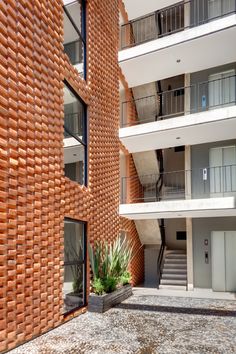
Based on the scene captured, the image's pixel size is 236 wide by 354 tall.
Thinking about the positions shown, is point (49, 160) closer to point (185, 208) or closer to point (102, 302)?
point (102, 302)

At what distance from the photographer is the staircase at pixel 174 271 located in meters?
12.4

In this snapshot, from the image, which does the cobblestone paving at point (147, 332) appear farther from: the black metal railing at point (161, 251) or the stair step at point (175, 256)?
the stair step at point (175, 256)

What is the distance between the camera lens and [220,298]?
1026 centimetres

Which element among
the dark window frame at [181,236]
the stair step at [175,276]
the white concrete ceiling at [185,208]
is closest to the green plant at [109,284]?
the white concrete ceiling at [185,208]

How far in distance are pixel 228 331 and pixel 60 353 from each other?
333 cm

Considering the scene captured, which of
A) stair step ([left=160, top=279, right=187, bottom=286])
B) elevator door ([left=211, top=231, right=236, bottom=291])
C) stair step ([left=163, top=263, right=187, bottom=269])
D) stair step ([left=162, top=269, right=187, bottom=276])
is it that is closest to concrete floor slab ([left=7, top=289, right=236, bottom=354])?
elevator door ([left=211, top=231, right=236, bottom=291])

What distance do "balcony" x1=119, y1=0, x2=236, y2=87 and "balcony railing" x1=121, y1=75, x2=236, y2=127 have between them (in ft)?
2.43

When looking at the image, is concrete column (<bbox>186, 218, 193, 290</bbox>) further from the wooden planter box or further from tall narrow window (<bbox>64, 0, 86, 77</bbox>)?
tall narrow window (<bbox>64, 0, 86, 77</bbox>)

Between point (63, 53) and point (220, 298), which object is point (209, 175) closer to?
point (220, 298)

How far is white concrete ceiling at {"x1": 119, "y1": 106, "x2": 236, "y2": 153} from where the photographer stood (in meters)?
10.5

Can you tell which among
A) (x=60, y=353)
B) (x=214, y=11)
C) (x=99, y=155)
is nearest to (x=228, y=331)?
(x=60, y=353)

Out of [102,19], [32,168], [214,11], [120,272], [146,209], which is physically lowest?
[120,272]

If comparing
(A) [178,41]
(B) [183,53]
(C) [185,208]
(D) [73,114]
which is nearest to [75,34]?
(D) [73,114]

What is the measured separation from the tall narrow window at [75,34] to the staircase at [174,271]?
7.96 meters
